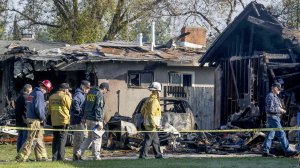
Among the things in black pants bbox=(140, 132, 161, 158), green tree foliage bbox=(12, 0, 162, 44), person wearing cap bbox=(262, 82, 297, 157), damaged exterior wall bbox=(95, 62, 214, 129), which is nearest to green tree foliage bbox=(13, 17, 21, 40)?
green tree foliage bbox=(12, 0, 162, 44)

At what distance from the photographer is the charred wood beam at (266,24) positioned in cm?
2242

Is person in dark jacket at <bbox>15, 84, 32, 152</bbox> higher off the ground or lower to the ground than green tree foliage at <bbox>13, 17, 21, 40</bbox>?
lower

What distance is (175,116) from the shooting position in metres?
22.5

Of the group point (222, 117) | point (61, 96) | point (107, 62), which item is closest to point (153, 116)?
point (61, 96)

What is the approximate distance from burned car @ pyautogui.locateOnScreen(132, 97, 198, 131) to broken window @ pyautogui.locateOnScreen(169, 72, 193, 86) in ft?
16.0

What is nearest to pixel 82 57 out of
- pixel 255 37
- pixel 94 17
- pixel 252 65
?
Answer: pixel 255 37

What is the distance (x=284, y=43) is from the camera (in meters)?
22.7

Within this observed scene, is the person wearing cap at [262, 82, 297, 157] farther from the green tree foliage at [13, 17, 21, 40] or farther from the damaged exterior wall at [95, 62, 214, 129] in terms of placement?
the green tree foliage at [13, 17, 21, 40]

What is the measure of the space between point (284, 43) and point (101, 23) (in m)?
20.3

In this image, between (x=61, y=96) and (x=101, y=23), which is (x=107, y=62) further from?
(x=101, y=23)

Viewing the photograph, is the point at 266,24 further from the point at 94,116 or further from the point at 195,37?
the point at 195,37

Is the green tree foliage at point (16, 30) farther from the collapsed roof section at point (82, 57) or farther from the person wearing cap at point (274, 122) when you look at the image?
the person wearing cap at point (274, 122)

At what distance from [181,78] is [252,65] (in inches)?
237

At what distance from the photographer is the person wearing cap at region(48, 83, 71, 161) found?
16.7 meters
